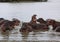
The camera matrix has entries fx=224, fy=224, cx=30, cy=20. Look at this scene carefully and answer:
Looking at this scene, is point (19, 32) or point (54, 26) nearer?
point (19, 32)

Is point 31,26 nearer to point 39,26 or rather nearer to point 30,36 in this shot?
point 39,26

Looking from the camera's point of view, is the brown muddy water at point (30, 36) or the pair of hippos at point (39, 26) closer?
the brown muddy water at point (30, 36)

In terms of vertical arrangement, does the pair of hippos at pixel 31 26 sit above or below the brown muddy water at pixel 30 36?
above

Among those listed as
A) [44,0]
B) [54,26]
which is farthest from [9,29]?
[44,0]

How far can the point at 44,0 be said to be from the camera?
412 centimetres

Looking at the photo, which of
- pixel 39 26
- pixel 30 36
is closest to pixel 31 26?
pixel 39 26

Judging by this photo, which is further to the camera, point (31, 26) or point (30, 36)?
point (31, 26)

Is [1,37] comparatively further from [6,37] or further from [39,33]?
[39,33]

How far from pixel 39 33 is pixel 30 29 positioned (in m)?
0.06

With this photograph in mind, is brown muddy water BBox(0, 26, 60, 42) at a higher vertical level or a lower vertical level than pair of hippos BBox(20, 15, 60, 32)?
lower

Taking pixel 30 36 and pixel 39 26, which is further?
pixel 39 26

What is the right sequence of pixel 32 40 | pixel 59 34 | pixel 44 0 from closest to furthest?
1. pixel 32 40
2. pixel 59 34
3. pixel 44 0

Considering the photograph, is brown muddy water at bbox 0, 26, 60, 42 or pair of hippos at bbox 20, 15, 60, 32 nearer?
brown muddy water at bbox 0, 26, 60, 42

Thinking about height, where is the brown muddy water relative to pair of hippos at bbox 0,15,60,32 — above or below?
below
